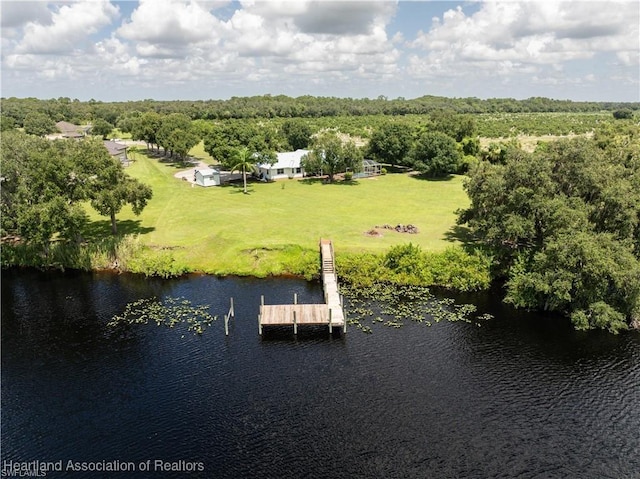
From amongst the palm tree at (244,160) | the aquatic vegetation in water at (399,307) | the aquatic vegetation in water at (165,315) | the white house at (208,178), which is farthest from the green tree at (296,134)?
the aquatic vegetation in water at (165,315)

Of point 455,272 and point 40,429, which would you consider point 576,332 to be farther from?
point 40,429

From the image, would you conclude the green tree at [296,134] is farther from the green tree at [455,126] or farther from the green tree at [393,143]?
the green tree at [455,126]

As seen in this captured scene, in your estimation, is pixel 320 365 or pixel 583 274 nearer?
pixel 320 365

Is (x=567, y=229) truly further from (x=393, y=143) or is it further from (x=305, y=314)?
(x=393, y=143)

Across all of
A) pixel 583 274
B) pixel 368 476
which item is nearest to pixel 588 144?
pixel 583 274

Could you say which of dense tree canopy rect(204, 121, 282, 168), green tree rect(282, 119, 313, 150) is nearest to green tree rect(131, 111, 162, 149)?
dense tree canopy rect(204, 121, 282, 168)

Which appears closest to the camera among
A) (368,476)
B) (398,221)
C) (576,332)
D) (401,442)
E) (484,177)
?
(368,476)
